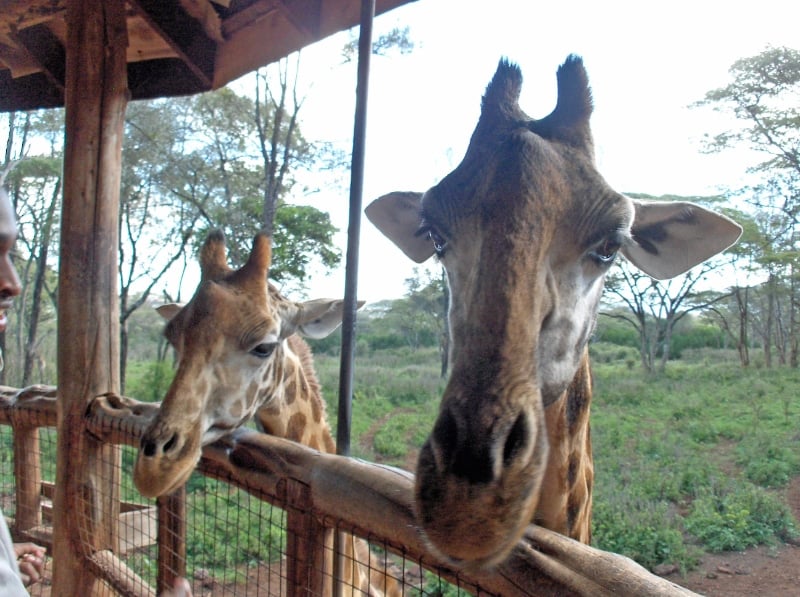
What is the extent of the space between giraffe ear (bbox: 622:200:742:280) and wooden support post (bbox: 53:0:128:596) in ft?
8.25

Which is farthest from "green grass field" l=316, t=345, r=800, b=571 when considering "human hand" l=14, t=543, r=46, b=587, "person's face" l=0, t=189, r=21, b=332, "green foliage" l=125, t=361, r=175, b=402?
"person's face" l=0, t=189, r=21, b=332

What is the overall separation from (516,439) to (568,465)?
695 mm

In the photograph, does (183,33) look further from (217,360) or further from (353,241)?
(353,241)

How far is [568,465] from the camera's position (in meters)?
1.78

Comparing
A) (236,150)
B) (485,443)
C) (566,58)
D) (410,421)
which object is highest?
(236,150)

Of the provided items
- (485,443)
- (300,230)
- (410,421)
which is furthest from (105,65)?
(410,421)

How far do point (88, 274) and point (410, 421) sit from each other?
818 cm

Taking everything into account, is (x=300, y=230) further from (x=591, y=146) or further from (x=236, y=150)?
(x=591, y=146)

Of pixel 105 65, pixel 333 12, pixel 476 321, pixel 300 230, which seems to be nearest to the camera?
pixel 476 321

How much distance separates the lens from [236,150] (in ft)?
38.5

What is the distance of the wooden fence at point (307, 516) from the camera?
1.10 metres

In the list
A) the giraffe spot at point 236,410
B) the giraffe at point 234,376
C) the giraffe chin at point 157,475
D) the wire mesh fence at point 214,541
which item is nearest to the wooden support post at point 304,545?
the wire mesh fence at point 214,541

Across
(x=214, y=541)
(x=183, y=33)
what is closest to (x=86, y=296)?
→ (x=214, y=541)

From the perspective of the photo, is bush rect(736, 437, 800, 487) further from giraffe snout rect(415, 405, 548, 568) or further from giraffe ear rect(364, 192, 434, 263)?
giraffe snout rect(415, 405, 548, 568)
